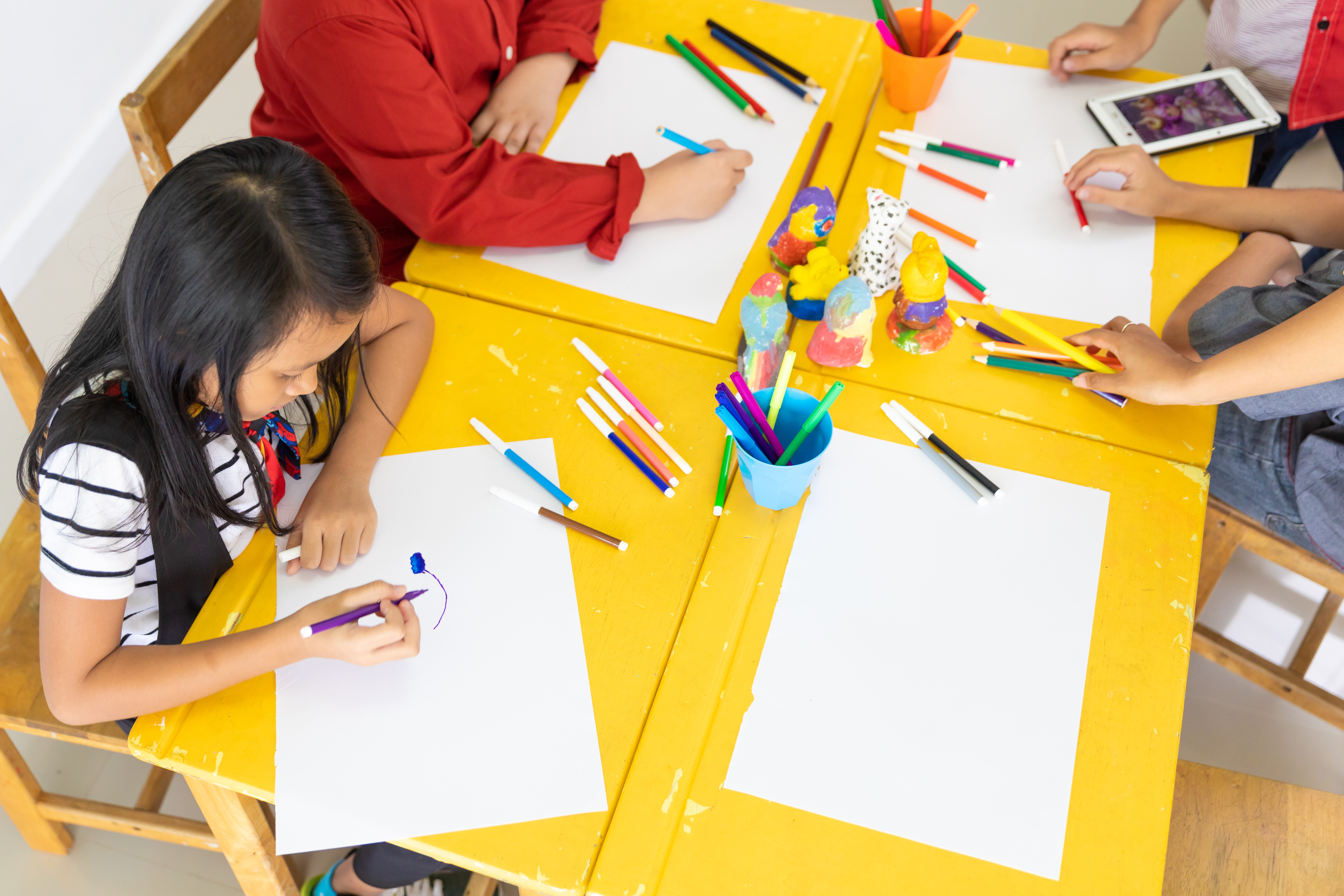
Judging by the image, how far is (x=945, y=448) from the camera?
96 centimetres

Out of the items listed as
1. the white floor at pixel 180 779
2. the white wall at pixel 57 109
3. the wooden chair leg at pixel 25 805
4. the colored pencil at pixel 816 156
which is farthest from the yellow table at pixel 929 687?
the white wall at pixel 57 109

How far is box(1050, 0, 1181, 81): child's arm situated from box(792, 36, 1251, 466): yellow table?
0.57 ft

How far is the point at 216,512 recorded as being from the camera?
35.3 inches

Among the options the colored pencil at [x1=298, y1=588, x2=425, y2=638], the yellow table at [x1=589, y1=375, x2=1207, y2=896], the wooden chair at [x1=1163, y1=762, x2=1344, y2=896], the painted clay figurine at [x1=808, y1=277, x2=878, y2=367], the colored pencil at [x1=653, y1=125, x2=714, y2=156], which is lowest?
the wooden chair at [x1=1163, y1=762, x2=1344, y2=896]

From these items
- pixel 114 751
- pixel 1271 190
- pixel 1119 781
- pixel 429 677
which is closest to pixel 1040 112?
pixel 1271 190

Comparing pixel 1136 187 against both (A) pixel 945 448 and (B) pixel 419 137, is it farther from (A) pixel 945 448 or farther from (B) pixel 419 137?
(B) pixel 419 137

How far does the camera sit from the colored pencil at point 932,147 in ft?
3.95

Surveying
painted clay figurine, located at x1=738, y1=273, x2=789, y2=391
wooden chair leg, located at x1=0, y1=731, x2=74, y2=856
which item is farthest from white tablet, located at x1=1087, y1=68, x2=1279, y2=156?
wooden chair leg, located at x1=0, y1=731, x2=74, y2=856

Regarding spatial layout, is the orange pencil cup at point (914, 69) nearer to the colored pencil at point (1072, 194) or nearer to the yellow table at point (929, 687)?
the colored pencil at point (1072, 194)

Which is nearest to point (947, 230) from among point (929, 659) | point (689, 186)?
point (689, 186)

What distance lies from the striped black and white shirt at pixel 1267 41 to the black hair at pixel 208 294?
129 centimetres

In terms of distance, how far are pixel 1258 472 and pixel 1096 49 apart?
0.61 metres

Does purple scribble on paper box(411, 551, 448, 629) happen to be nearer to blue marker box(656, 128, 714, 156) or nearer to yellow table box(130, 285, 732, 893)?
yellow table box(130, 285, 732, 893)

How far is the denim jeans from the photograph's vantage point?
1.17 metres
